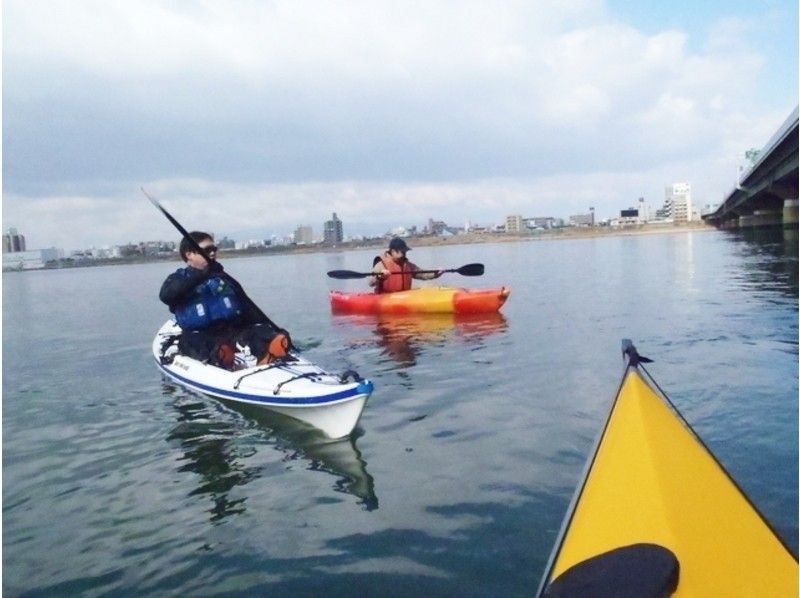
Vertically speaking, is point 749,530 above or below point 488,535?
above

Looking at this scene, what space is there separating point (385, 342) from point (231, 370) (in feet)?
15.9

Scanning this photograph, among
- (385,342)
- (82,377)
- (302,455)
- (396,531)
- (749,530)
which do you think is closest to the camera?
(749,530)

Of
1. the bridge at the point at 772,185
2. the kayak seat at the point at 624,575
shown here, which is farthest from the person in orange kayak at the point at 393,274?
the bridge at the point at 772,185

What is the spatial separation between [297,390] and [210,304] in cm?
235

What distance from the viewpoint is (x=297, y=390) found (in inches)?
262

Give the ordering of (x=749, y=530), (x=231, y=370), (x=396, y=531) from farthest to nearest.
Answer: (x=231, y=370), (x=396, y=531), (x=749, y=530)

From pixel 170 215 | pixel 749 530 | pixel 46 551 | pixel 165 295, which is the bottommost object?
pixel 46 551

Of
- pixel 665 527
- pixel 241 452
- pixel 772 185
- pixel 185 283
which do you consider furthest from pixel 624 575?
pixel 772 185

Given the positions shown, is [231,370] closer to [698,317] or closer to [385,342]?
[385,342]

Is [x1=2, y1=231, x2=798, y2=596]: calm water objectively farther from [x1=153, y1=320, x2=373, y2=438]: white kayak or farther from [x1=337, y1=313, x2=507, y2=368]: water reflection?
[x1=153, y1=320, x2=373, y2=438]: white kayak

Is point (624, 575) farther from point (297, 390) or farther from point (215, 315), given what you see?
point (215, 315)

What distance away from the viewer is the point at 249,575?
4.20 m

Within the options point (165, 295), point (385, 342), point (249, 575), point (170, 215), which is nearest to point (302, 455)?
point (249, 575)

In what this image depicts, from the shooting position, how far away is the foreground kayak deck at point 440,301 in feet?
49.3
